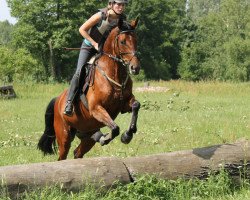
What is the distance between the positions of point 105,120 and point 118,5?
6.15ft

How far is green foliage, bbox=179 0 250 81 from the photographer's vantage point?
7169cm

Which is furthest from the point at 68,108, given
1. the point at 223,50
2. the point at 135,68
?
the point at 223,50

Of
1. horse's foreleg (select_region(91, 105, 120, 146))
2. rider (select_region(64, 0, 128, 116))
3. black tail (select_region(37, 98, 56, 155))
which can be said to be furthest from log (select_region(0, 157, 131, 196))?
black tail (select_region(37, 98, 56, 155))

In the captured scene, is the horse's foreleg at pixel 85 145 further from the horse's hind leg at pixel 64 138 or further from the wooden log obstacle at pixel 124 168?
the wooden log obstacle at pixel 124 168

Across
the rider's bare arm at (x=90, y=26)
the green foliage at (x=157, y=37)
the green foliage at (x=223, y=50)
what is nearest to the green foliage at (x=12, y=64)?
the green foliage at (x=157, y=37)

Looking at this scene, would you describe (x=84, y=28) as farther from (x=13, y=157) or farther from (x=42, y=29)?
(x=42, y=29)

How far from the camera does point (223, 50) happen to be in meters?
79.9

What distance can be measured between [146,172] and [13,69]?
43464 millimetres

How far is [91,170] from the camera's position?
603 cm

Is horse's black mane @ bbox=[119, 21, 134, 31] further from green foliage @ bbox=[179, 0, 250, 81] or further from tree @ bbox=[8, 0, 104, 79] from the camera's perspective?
green foliage @ bbox=[179, 0, 250, 81]

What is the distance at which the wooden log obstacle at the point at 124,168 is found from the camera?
5.59 metres

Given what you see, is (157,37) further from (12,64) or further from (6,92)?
(6,92)

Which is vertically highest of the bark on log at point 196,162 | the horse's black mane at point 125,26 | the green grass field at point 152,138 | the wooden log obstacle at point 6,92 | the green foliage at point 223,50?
the horse's black mane at point 125,26

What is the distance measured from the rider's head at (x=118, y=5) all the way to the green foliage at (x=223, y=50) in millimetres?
65444
